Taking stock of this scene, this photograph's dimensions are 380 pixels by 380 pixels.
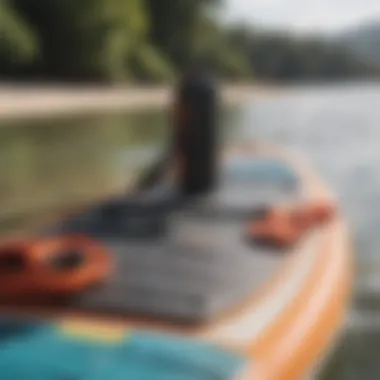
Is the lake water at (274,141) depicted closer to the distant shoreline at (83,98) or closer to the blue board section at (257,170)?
the distant shoreline at (83,98)

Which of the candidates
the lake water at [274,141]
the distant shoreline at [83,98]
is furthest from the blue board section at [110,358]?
the distant shoreline at [83,98]

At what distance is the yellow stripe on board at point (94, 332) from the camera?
1280 millimetres

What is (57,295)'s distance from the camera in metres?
1.38

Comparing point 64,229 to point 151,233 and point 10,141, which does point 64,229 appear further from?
point 10,141

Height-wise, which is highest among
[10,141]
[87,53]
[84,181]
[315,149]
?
[87,53]

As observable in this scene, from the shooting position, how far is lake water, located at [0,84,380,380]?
8.24 ft

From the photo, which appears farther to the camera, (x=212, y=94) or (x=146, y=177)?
(x=146, y=177)

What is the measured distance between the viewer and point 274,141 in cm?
691

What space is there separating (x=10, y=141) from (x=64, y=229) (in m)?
5.20

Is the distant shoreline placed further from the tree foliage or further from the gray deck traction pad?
the gray deck traction pad

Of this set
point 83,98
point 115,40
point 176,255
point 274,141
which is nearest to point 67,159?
point 274,141

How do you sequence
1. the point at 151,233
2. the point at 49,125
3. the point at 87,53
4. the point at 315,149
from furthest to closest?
the point at 87,53 < the point at 49,125 < the point at 315,149 < the point at 151,233

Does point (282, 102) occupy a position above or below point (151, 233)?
above

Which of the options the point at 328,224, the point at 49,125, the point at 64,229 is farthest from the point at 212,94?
the point at 49,125
